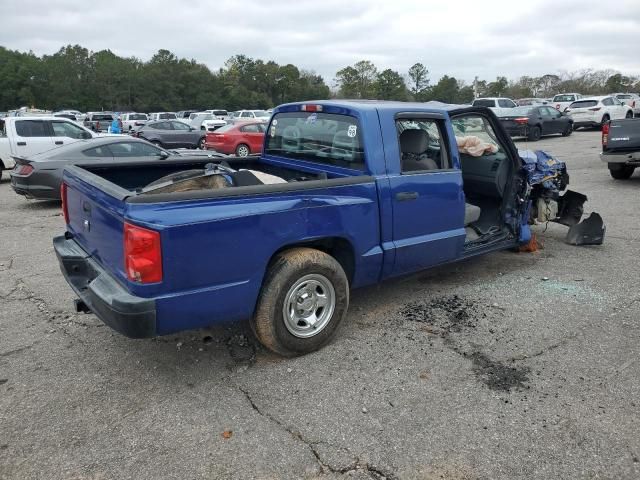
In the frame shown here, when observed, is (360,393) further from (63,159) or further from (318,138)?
(63,159)

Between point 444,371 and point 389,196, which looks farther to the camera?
point 389,196

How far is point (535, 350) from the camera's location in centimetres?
390

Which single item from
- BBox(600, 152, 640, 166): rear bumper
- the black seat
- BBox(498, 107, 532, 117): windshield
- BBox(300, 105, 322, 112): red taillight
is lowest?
BBox(600, 152, 640, 166): rear bumper

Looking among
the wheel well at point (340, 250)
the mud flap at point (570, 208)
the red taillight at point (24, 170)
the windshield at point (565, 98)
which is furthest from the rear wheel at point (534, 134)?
the wheel well at point (340, 250)

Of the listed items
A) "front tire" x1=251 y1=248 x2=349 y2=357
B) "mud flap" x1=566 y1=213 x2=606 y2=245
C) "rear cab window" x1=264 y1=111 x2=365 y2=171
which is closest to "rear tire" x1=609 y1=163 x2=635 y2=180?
"mud flap" x1=566 y1=213 x2=606 y2=245

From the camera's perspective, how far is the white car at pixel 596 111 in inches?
1029

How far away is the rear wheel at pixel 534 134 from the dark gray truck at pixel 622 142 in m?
12.1

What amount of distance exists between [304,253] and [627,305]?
312cm

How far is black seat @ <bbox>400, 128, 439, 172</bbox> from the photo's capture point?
4.52 m

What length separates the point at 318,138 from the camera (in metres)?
4.64

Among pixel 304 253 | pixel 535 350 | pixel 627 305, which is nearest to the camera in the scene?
pixel 304 253

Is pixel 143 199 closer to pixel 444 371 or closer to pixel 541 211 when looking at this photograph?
pixel 444 371

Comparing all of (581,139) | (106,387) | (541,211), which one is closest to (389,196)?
(106,387)

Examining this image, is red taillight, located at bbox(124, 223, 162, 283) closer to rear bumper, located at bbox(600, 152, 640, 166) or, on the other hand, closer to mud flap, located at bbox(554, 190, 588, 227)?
mud flap, located at bbox(554, 190, 588, 227)
